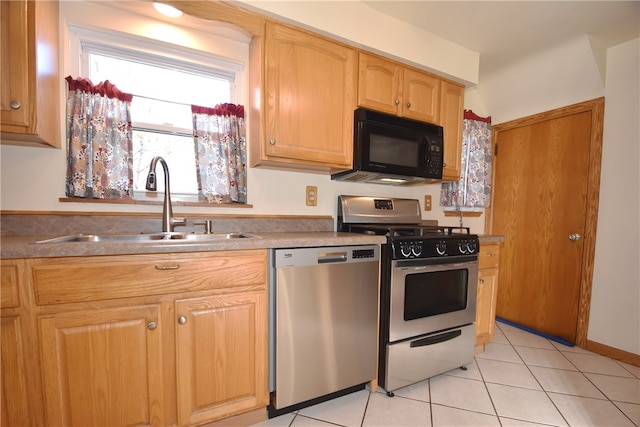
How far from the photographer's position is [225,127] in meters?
1.76

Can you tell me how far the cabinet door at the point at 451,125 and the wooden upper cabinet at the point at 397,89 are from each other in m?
0.09

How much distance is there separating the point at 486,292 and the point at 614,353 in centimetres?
109

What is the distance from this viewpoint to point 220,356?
4.11ft

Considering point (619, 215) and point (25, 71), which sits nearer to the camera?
point (25, 71)

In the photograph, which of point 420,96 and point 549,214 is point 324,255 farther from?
point 549,214

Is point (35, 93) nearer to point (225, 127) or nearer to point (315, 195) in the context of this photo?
point (225, 127)

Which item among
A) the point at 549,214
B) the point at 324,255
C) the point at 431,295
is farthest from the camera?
the point at 549,214

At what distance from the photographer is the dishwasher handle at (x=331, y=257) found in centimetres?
142

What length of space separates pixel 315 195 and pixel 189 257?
1070 mm

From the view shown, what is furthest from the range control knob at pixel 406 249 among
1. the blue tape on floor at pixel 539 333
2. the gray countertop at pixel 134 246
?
the blue tape on floor at pixel 539 333

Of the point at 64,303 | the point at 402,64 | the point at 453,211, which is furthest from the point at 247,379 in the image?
the point at 453,211

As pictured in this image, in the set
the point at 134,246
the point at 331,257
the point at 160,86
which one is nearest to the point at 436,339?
the point at 331,257

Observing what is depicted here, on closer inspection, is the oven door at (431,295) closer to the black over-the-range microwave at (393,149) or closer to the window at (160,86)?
the black over-the-range microwave at (393,149)

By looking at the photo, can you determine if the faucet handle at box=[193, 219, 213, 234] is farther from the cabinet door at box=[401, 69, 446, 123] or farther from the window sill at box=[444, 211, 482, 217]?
the window sill at box=[444, 211, 482, 217]
